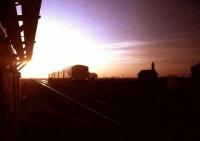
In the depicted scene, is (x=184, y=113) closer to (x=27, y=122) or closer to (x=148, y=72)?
(x=27, y=122)

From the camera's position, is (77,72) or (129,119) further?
(77,72)

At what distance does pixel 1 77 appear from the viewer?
3.97m

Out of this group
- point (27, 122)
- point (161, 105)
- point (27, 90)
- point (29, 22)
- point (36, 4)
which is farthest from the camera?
point (27, 90)

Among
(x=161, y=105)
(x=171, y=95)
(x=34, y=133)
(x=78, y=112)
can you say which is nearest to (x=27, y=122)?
(x=34, y=133)

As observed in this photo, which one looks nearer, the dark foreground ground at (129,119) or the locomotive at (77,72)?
the dark foreground ground at (129,119)

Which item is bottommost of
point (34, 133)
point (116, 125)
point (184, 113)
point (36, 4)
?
point (34, 133)

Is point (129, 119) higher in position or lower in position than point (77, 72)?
lower

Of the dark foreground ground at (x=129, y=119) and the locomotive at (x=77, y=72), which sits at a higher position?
the locomotive at (x=77, y=72)

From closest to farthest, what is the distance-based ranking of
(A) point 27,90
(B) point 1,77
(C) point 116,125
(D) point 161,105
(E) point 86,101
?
1. (C) point 116,125
2. (B) point 1,77
3. (D) point 161,105
4. (E) point 86,101
5. (A) point 27,90

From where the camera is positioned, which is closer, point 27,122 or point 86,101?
point 27,122

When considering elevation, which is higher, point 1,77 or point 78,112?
point 1,77

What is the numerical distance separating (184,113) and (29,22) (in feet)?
22.3

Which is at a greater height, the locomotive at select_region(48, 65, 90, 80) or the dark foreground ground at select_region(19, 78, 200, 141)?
the locomotive at select_region(48, 65, 90, 80)

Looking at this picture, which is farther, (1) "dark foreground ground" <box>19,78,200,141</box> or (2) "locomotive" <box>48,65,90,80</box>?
(2) "locomotive" <box>48,65,90,80</box>
